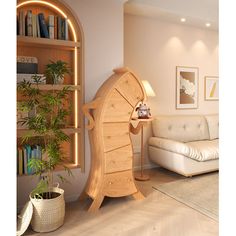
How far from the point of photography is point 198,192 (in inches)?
128

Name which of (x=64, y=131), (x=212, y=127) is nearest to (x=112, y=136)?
(x=64, y=131)

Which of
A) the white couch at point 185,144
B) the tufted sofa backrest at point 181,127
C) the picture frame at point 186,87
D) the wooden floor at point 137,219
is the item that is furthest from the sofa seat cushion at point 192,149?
the picture frame at point 186,87

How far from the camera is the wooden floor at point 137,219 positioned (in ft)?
7.57

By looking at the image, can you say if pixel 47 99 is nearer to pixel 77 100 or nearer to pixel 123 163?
pixel 77 100

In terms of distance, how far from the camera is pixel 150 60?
14.4 feet

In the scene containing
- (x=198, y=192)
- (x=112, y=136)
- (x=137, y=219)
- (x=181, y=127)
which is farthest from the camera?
(x=181, y=127)

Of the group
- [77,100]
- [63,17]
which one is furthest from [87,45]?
[77,100]

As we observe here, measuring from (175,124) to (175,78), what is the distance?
93cm

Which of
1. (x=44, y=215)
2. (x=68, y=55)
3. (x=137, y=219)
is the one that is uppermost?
(x=68, y=55)

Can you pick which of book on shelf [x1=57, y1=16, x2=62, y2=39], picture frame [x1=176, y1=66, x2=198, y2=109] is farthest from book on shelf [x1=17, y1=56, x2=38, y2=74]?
picture frame [x1=176, y1=66, x2=198, y2=109]

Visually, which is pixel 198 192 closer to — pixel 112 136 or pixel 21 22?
pixel 112 136

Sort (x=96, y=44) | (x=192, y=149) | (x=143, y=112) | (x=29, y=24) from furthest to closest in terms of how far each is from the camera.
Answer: (x=192, y=149) → (x=143, y=112) → (x=96, y=44) → (x=29, y=24)

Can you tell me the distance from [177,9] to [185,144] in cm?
222

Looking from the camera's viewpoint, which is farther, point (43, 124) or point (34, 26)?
point (34, 26)
